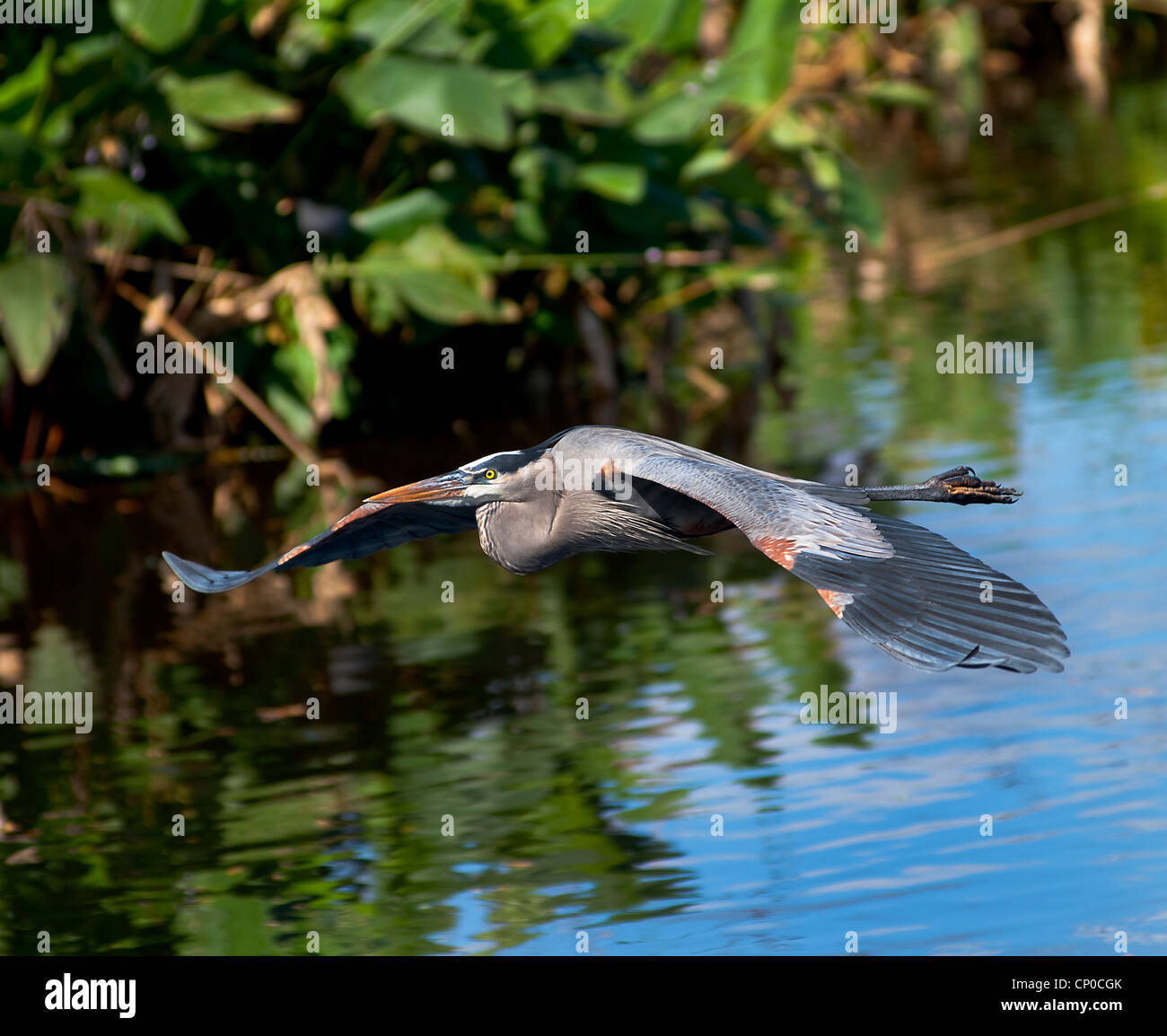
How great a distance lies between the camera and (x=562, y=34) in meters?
12.8

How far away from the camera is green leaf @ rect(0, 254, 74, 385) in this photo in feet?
38.1

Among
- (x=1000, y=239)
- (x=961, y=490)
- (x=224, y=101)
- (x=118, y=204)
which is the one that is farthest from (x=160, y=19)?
(x=1000, y=239)

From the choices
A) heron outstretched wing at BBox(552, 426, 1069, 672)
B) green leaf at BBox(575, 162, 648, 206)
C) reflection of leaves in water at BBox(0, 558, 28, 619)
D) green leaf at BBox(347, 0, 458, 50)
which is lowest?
heron outstretched wing at BBox(552, 426, 1069, 672)

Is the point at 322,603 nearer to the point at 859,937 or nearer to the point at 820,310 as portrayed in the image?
the point at 859,937

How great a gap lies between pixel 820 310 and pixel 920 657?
14135 mm

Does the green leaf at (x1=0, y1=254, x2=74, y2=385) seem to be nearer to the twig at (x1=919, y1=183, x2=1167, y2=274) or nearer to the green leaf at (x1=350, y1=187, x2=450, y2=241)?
the green leaf at (x1=350, y1=187, x2=450, y2=241)

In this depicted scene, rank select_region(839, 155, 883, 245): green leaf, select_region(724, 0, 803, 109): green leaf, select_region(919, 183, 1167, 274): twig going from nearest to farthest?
select_region(724, 0, 803, 109): green leaf < select_region(839, 155, 883, 245): green leaf < select_region(919, 183, 1167, 274): twig

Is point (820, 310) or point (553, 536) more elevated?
point (820, 310)

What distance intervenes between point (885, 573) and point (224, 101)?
8.18 metres

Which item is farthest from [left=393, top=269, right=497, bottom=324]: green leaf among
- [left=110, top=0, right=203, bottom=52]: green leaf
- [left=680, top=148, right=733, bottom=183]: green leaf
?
[left=680, top=148, right=733, bottom=183]: green leaf

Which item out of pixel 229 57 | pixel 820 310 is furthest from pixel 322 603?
pixel 820 310

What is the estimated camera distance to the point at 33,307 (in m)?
11.7

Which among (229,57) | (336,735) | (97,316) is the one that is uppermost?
(229,57)

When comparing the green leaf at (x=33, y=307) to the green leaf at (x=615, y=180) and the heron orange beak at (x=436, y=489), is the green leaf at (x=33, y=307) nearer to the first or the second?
the green leaf at (x=615, y=180)
